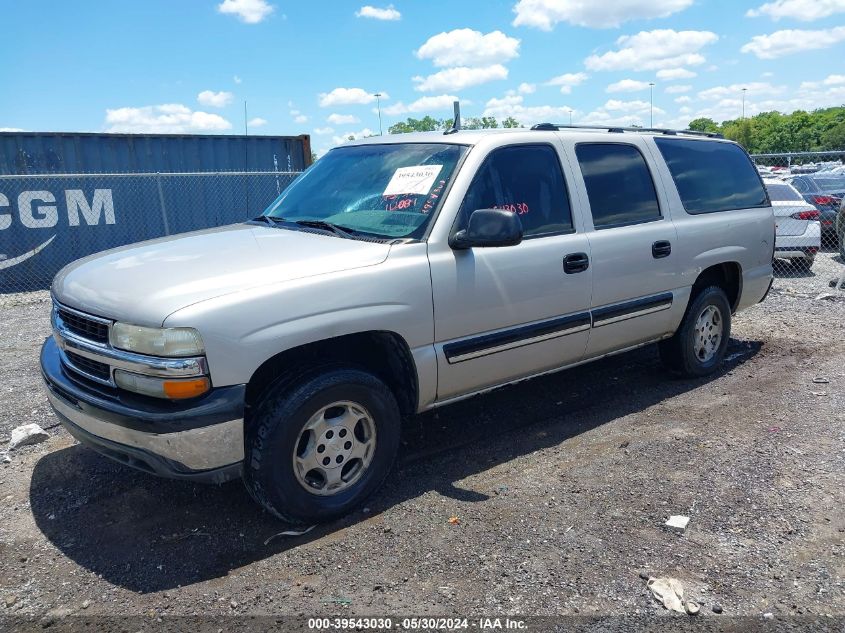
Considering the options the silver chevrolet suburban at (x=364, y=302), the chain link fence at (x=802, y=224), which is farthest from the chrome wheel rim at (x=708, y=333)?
the chain link fence at (x=802, y=224)

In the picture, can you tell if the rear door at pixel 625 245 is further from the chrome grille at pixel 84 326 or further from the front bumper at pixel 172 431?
the chrome grille at pixel 84 326

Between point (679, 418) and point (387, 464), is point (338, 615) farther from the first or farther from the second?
point (679, 418)

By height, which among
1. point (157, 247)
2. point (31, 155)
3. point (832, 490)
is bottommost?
point (832, 490)

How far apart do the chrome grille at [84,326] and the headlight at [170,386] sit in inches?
12.0

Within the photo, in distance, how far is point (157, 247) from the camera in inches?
152

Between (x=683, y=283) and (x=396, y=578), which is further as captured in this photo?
(x=683, y=283)

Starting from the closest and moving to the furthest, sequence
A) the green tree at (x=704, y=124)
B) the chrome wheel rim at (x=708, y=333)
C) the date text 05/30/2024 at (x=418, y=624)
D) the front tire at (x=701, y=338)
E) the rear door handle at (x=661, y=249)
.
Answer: the date text 05/30/2024 at (x=418, y=624) → the rear door handle at (x=661, y=249) → the front tire at (x=701, y=338) → the chrome wheel rim at (x=708, y=333) → the green tree at (x=704, y=124)

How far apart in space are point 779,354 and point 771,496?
3153 millimetres

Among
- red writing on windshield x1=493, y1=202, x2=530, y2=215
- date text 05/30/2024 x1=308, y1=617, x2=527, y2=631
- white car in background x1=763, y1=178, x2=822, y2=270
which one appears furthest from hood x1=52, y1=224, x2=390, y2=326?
white car in background x1=763, y1=178, x2=822, y2=270

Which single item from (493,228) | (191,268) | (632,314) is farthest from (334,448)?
(632,314)

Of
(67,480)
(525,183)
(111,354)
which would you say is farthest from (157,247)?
(525,183)

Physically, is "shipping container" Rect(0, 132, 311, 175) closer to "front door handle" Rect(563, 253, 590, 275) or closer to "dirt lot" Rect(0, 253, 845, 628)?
"dirt lot" Rect(0, 253, 845, 628)

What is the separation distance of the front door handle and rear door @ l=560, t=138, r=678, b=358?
9 centimetres

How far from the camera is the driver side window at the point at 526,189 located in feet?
13.0
